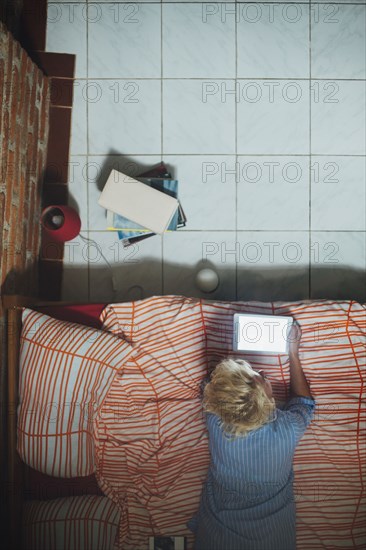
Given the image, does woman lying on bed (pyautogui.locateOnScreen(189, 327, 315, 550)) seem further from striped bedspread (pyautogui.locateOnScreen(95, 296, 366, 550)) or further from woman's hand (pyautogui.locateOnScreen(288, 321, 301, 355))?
woman's hand (pyautogui.locateOnScreen(288, 321, 301, 355))

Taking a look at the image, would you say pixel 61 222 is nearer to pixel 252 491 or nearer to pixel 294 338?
pixel 294 338

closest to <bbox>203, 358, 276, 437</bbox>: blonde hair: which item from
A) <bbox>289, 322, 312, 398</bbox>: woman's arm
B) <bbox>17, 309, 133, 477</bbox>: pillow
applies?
<bbox>289, 322, 312, 398</bbox>: woman's arm

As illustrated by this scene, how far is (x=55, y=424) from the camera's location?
6.48ft

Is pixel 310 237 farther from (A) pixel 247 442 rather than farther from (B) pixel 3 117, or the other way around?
(B) pixel 3 117

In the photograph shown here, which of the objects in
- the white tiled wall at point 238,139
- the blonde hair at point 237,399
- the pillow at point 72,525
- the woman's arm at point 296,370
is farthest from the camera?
the white tiled wall at point 238,139

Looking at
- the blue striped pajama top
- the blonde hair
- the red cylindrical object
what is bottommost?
the blue striped pajama top

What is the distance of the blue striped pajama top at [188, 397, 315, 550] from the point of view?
1.80 metres

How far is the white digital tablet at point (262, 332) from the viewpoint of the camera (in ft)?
6.58

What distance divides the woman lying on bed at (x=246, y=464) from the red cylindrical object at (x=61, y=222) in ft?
3.80

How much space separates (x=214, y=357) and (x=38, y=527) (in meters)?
1.12

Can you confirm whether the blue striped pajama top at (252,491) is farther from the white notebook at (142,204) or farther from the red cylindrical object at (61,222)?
the red cylindrical object at (61,222)

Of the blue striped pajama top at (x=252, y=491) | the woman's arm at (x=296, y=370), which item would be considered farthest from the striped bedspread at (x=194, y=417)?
the blue striped pajama top at (x=252, y=491)

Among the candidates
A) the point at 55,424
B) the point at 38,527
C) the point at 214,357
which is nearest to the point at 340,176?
the point at 214,357

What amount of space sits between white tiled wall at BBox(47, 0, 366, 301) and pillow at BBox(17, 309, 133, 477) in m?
0.67
